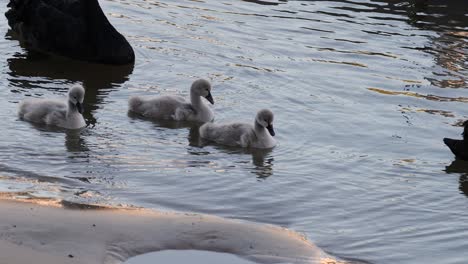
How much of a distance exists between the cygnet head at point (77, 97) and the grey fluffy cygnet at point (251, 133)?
137 centimetres

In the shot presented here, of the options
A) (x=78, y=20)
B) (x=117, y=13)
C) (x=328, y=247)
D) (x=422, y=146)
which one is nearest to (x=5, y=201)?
(x=328, y=247)

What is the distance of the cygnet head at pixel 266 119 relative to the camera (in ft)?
34.8

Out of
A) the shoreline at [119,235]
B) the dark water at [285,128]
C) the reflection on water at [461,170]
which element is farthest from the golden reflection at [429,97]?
the shoreline at [119,235]

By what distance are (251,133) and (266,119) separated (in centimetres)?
20

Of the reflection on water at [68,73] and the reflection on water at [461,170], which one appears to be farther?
the reflection on water at [68,73]

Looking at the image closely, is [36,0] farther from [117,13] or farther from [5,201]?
[5,201]

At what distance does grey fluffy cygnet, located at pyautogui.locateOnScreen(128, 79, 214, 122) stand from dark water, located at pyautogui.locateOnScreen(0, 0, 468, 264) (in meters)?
0.15

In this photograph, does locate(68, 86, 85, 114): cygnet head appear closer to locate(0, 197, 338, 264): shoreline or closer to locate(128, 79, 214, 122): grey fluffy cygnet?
locate(128, 79, 214, 122): grey fluffy cygnet

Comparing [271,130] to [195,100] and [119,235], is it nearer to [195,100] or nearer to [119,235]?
[195,100]

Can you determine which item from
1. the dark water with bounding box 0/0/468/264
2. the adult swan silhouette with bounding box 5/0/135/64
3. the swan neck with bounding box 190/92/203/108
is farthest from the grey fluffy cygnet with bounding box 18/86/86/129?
the adult swan silhouette with bounding box 5/0/135/64

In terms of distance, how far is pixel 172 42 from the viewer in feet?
49.3

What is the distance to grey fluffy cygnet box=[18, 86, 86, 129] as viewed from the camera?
10766mm

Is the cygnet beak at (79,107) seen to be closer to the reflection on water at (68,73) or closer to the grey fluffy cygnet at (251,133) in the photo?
the reflection on water at (68,73)

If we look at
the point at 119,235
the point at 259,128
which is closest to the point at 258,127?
the point at 259,128
